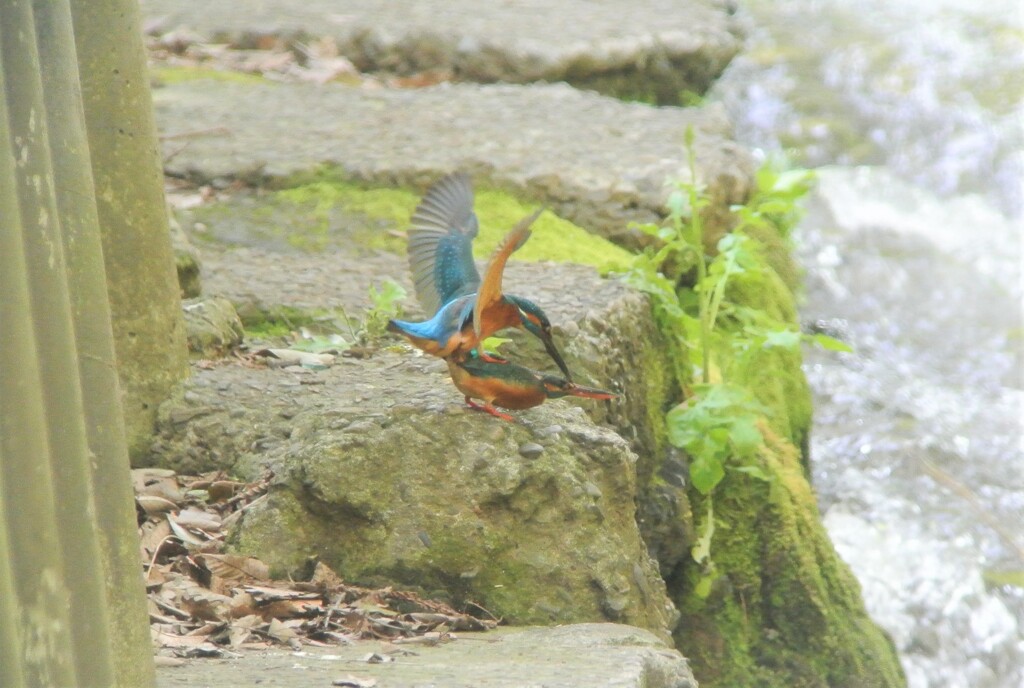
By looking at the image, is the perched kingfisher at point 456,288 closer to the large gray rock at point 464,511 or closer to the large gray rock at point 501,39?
the large gray rock at point 464,511

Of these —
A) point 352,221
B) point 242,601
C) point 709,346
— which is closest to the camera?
point 242,601

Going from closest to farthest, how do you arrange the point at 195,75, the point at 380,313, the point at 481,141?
1. the point at 380,313
2. the point at 481,141
3. the point at 195,75

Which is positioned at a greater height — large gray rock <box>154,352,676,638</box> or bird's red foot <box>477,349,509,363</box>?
bird's red foot <box>477,349,509,363</box>

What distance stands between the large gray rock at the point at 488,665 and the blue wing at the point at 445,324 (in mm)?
569

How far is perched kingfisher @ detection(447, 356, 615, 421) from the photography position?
2.56 meters

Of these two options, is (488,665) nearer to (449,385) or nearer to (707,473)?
(449,385)

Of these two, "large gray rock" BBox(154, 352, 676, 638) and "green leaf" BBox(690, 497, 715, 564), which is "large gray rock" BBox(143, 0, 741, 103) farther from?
"large gray rock" BBox(154, 352, 676, 638)

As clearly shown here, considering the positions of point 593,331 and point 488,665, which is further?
point 593,331

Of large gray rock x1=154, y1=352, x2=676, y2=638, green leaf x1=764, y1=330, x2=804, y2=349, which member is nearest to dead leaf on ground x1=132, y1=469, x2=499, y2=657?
large gray rock x1=154, y1=352, x2=676, y2=638

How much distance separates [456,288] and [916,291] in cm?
469

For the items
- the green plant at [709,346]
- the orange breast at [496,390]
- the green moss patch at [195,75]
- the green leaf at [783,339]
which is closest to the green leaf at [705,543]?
the green plant at [709,346]

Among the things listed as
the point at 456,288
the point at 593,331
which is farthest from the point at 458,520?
the point at 593,331

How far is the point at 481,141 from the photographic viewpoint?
15.6ft

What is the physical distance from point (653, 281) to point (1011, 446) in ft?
9.39
